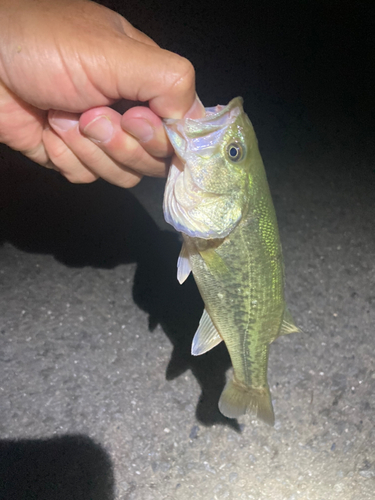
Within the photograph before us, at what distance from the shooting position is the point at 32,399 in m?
1.69

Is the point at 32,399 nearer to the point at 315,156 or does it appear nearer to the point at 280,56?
the point at 315,156

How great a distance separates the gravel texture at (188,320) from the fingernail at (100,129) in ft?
2.82

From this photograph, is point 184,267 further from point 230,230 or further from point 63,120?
point 63,120

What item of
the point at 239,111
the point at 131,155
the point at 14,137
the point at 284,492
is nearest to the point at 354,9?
the point at 239,111

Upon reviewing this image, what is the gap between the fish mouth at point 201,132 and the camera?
95cm

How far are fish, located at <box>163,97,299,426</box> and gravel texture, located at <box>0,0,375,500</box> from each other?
0.68 meters

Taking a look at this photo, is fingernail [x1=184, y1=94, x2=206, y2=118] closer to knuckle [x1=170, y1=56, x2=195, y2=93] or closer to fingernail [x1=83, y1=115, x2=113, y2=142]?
knuckle [x1=170, y1=56, x2=195, y2=93]

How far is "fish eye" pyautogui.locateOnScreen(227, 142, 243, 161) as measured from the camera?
99 cm

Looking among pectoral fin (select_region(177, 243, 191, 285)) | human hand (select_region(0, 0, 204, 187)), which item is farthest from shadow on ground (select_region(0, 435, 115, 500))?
human hand (select_region(0, 0, 204, 187))

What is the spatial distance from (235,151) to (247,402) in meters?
0.88

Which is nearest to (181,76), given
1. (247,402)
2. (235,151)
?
(235,151)

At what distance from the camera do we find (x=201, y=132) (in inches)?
37.4

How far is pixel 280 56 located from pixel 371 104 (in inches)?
24.7

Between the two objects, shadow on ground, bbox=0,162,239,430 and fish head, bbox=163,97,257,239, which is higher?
fish head, bbox=163,97,257,239
